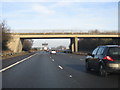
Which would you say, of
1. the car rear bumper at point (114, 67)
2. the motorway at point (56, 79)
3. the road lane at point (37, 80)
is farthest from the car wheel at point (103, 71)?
the road lane at point (37, 80)

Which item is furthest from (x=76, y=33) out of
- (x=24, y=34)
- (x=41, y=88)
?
(x=41, y=88)

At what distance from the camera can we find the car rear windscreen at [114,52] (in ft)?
39.0

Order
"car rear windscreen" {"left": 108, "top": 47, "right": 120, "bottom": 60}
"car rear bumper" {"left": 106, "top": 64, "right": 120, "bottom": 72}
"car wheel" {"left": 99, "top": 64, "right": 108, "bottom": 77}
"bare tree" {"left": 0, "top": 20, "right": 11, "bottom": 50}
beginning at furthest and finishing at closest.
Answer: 1. "bare tree" {"left": 0, "top": 20, "right": 11, "bottom": 50}
2. "car wheel" {"left": 99, "top": 64, "right": 108, "bottom": 77}
3. "car rear windscreen" {"left": 108, "top": 47, "right": 120, "bottom": 60}
4. "car rear bumper" {"left": 106, "top": 64, "right": 120, "bottom": 72}

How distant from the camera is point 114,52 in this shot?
480 inches

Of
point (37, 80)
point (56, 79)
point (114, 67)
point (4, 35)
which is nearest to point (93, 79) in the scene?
point (114, 67)

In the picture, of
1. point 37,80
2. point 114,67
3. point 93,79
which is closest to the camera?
point 37,80

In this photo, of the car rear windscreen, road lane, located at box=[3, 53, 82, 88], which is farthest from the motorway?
the car rear windscreen

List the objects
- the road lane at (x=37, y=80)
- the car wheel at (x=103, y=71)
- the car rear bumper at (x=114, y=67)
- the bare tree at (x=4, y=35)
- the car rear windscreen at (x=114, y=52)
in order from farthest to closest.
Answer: the bare tree at (x=4, y=35) < the car wheel at (x=103, y=71) < the car rear windscreen at (x=114, y=52) < the car rear bumper at (x=114, y=67) < the road lane at (x=37, y=80)

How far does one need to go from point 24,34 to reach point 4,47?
7.09 metres

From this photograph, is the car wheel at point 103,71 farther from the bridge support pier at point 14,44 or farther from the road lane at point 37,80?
the bridge support pier at point 14,44

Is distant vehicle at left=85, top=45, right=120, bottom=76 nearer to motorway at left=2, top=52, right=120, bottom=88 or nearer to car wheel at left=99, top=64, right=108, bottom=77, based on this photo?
car wheel at left=99, top=64, right=108, bottom=77

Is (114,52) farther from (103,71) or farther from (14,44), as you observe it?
(14,44)

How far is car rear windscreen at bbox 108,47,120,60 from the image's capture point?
1189 cm

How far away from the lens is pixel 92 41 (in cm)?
10525
